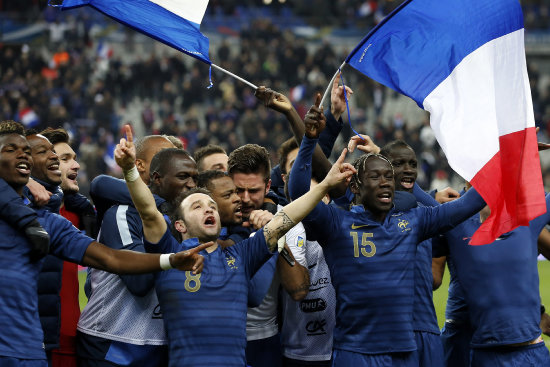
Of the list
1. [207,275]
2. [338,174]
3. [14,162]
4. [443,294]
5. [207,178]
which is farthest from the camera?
[443,294]

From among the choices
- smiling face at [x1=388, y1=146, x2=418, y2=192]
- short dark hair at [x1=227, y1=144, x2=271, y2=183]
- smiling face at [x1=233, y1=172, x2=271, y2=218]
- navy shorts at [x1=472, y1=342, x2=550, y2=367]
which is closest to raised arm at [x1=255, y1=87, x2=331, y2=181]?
short dark hair at [x1=227, y1=144, x2=271, y2=183]

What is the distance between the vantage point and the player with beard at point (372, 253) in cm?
493

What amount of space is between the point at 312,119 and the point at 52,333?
2099mm

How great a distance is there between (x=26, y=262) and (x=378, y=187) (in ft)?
6.89

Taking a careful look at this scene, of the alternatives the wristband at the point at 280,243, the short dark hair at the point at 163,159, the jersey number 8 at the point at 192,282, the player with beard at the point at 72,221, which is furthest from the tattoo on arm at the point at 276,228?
the player with beard at the point at 72,221

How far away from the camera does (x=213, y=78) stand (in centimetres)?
2673

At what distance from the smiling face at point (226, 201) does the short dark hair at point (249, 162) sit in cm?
41

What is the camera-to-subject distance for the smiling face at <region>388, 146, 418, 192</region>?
5.87 metres

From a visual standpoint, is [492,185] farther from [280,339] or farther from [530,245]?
[280,339]

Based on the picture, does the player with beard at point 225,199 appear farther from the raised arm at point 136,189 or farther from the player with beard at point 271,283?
the raised arm at point 136,189

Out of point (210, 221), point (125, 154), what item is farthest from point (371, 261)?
point (125, 154)

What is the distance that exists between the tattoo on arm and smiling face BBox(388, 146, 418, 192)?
145 centimetres

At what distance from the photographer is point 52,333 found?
5.23 metres

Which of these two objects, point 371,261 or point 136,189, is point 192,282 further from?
point 371,261
